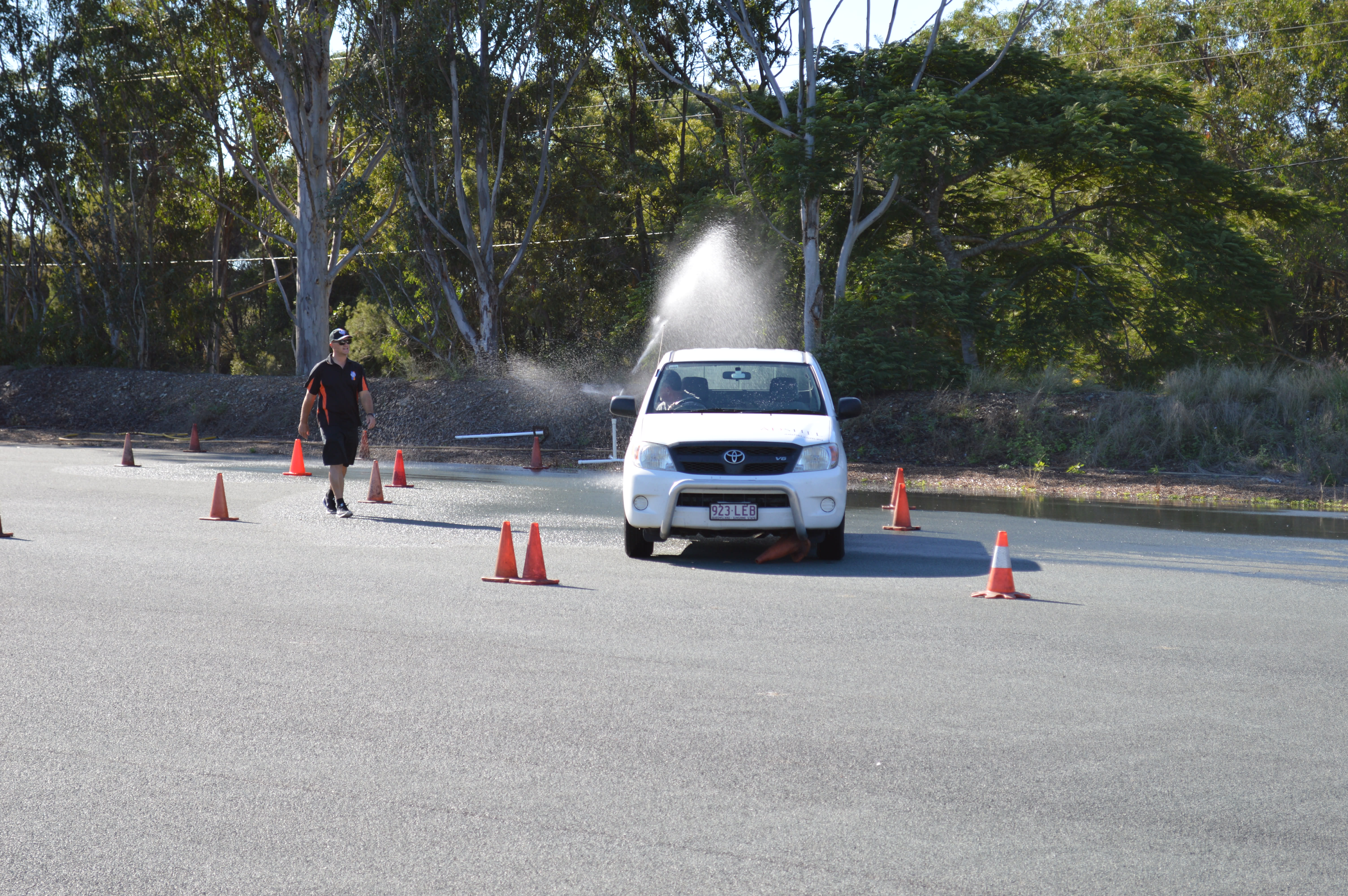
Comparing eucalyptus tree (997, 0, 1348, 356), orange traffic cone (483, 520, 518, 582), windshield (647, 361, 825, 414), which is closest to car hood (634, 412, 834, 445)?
windshield (647, 361, 825, 414)

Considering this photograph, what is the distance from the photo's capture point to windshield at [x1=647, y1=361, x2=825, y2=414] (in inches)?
447

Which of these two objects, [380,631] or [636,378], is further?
[636,378]

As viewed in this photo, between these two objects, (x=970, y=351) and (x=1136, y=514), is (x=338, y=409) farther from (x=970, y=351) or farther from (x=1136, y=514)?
(x=970, y=351)

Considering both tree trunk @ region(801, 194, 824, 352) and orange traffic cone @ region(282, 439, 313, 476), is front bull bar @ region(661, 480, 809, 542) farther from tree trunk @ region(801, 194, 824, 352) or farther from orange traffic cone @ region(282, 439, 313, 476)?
tree trunk @ region(801, 194, 824, 352)

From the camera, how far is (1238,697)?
6.09m

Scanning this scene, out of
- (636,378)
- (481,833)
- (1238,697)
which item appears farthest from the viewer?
(636,378)

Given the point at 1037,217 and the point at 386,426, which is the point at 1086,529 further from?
the point at 1037,217

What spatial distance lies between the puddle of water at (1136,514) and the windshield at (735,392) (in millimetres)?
3136

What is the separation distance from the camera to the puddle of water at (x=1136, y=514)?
44.5ft

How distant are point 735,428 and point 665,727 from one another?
17.6 ft

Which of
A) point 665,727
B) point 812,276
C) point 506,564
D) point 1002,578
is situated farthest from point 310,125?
point 665,727

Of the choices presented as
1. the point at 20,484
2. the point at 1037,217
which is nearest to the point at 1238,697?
the point at 20,484

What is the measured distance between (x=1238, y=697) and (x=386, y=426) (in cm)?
2334

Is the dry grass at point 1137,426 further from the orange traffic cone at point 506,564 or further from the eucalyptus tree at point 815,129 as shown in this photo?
the orange traffic cone at point 506,564
